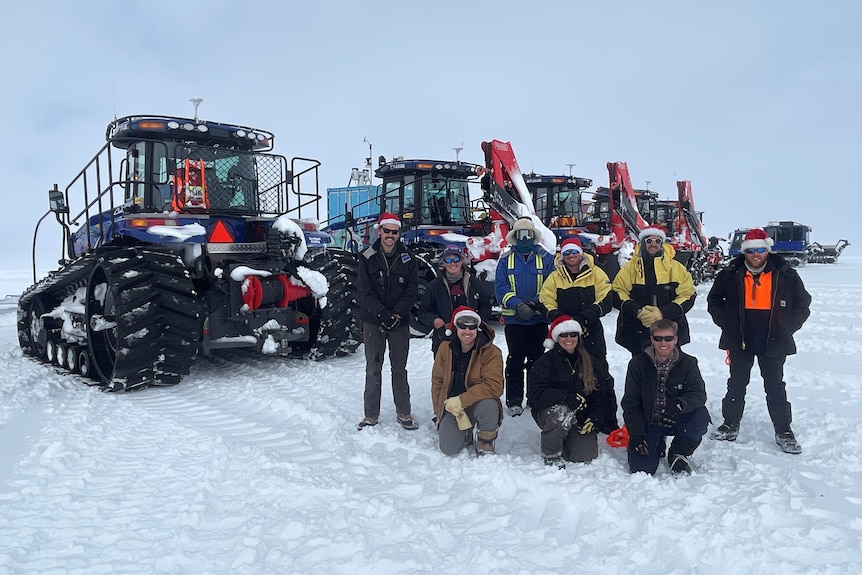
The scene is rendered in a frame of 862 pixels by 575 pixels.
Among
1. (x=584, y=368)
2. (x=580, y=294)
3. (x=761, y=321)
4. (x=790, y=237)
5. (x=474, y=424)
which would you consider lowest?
(x=474, y=424)

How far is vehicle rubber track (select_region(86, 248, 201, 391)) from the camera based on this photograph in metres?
6.11

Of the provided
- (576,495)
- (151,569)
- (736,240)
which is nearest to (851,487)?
(576,495)

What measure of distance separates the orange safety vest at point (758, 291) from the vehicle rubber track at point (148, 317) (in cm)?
501

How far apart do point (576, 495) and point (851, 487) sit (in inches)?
61.4

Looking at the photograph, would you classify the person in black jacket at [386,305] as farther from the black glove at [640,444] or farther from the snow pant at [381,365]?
the black glove at [640,444]

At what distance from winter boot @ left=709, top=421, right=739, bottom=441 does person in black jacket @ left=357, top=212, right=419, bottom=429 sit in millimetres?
2174

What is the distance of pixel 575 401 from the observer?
4.07m

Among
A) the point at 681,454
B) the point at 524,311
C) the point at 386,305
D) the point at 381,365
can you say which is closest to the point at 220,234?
the point at 386,305

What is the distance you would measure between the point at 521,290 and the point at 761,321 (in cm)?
172

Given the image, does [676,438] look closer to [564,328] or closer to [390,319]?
[564,328]

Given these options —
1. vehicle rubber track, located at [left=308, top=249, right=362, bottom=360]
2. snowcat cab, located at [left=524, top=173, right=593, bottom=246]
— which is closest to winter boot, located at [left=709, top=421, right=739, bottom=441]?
vehicle rubber track, located at [left=308, top=249, right=362, bottom=360]

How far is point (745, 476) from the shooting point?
3.71 m

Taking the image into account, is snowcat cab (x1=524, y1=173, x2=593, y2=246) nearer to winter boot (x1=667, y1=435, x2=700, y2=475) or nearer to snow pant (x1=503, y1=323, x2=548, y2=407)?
snow pant (x1=503, y1=323, x2=548, y2=407)

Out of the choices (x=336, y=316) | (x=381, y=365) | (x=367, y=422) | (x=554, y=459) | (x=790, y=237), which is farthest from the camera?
(x=790, y=237)
